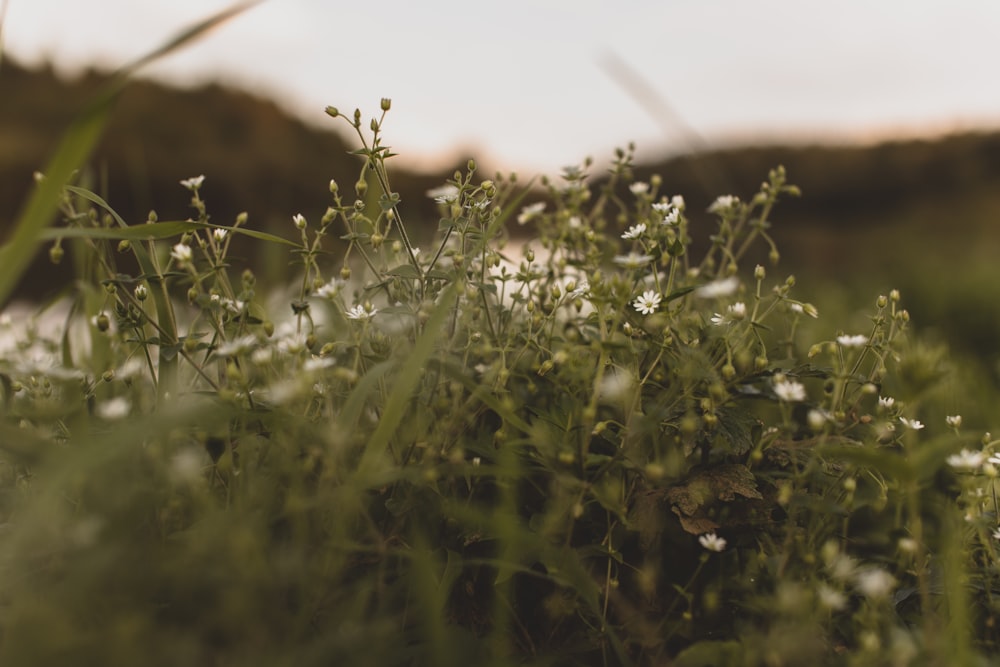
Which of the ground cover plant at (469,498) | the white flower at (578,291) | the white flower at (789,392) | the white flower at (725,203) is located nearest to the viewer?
the ground cover plant at (469,498)

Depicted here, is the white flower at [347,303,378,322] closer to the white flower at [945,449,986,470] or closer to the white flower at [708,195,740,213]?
the white flower at [708,195,740,213]

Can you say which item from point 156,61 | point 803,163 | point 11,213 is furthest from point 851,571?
point 803,163

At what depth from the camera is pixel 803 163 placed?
1191 cm

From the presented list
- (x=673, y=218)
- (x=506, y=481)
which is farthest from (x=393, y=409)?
(x=673, y=218)

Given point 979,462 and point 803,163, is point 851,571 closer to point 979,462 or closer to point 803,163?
point 979,462

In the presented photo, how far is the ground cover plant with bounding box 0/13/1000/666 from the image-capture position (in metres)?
0.79

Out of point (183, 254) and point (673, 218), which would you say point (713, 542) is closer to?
point (673, 218)

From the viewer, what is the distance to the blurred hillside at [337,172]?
8195 mm

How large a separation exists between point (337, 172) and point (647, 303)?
33.5ft

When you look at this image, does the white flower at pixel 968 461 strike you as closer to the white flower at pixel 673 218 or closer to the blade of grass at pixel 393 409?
the white flower at pixel 673 218

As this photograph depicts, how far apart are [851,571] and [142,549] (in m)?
0.85

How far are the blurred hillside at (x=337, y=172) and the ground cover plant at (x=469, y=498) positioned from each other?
A: 597cm

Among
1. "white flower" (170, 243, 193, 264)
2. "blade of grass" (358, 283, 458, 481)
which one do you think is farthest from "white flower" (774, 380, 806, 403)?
"white flower" (170, 243, 193, 264)

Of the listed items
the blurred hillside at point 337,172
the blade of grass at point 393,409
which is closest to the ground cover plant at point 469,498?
the blade of grass at point 393,409
